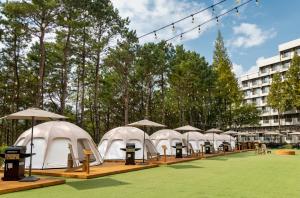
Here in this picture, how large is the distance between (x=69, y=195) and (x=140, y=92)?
42.4m

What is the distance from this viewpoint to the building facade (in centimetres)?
7100

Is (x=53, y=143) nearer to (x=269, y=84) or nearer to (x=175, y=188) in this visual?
(x=175, y=188)

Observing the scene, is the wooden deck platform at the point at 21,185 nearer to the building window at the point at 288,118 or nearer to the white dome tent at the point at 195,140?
the white dome tent at the point at 195,140

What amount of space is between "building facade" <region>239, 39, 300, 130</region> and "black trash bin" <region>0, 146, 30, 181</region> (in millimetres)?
66383

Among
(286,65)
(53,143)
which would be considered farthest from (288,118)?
(53,143)

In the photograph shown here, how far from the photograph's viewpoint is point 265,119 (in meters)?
80.2

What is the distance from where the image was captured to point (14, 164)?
11.5 metres

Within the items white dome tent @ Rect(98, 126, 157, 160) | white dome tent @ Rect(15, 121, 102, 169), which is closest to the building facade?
white dome tent @ Rect(98, 126, 157, 160)

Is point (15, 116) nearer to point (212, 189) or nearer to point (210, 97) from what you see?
point (212, 189)

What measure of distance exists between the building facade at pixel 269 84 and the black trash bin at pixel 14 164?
218ft

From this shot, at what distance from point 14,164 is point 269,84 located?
76.3m

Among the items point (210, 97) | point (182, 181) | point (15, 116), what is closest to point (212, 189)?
point (182, 181)

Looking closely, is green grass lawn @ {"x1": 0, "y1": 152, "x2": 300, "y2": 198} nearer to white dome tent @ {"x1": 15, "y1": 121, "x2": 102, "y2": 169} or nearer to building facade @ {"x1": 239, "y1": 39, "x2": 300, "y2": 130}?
white dome tent @ {"x1": 15, "y1": 121, "x2": 102, "y2": 169}

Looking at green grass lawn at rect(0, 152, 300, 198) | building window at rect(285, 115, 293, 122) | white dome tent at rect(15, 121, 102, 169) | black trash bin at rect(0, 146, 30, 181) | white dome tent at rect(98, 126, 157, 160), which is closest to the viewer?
green grass lawn at rect(0, 152, 300, 198)
